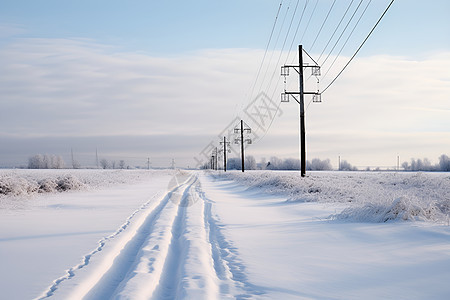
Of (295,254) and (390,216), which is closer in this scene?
(295,254)

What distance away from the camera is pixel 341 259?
6.86 m

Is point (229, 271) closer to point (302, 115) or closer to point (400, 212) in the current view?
point (400, 212)

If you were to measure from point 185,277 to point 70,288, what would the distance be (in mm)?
1564

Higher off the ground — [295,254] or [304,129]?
[304,129]

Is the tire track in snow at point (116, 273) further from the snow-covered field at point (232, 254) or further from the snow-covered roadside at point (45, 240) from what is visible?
the snow-covered roadside at point (45, 240)

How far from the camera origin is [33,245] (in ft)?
27.0

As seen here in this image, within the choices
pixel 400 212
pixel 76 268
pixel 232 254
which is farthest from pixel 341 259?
pixel 76 268

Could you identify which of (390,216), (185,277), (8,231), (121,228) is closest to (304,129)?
(390,216)

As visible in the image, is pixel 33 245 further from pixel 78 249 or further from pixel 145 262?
pixel 145 262

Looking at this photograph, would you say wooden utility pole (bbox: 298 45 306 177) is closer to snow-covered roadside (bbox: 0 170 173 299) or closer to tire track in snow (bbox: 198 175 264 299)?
snow-covered roadside (bbox: 0 170 173 299)

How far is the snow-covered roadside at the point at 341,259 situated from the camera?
5.18 meters

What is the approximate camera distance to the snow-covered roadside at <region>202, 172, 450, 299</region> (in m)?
5.18

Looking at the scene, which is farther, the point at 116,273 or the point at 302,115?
the point at 302,115

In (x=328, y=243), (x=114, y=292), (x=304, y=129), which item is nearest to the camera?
(x=114, y=292)
